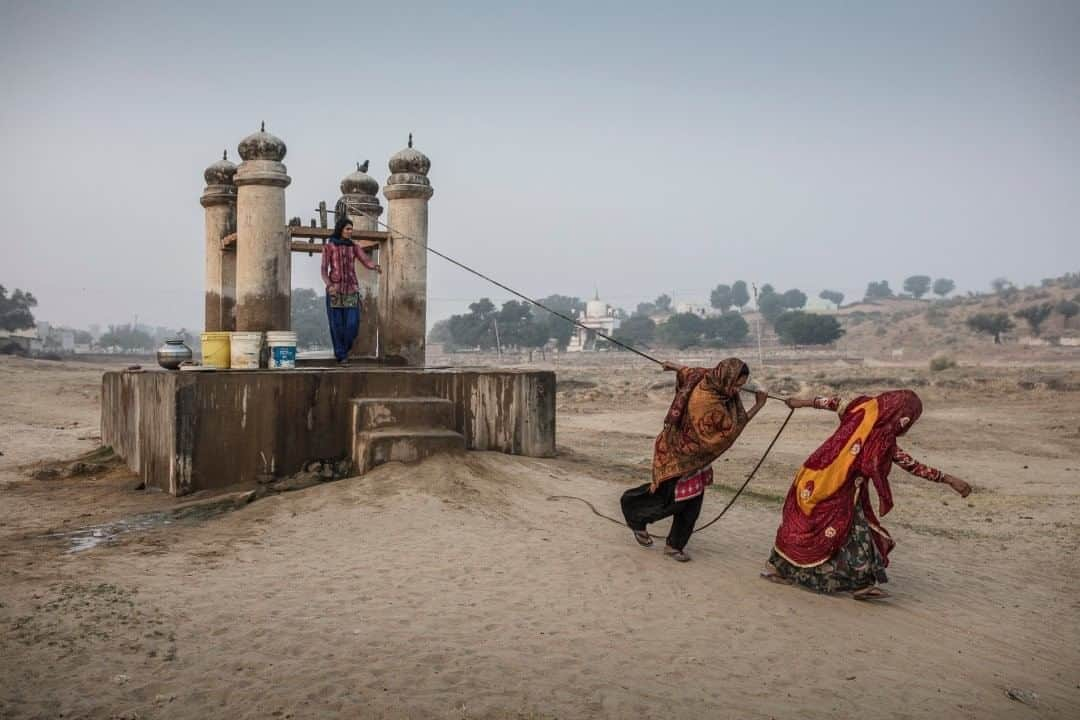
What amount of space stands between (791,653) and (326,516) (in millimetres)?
3827

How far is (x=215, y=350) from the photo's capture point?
1009 centimetres

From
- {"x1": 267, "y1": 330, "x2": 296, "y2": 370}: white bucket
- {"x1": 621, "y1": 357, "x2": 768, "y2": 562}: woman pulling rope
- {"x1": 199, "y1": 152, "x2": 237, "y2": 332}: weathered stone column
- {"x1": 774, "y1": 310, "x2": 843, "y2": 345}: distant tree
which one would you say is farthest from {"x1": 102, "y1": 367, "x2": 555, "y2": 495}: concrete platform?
{"x1": 774, "y1": 310, "x2": 843, "y2": 345}: distant tree

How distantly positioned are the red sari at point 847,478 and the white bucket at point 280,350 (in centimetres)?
576

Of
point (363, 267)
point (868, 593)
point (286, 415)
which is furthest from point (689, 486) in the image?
point (363, 267)

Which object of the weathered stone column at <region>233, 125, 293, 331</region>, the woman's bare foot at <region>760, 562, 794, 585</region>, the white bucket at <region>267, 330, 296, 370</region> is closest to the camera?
the woman's bare foot at <region>760, 562, 794, 585</region>

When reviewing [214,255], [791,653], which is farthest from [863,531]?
[214,255]

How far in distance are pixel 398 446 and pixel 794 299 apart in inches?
6004

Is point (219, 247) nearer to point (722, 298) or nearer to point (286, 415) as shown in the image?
point (286, 415)

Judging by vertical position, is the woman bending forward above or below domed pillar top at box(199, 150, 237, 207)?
below

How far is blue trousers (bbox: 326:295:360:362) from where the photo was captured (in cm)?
1121

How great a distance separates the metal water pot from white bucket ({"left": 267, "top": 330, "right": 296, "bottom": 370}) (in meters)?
0.91

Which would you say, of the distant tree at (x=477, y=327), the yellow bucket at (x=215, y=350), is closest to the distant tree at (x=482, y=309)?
the distant tree at (x=477, y=327)

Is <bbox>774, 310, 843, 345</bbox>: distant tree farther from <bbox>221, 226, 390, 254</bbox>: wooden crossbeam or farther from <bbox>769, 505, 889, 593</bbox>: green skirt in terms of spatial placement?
<bbox>769, 505, 889, 593</bbox>: green skirt

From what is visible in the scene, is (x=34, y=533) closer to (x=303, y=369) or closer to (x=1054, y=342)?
(x=303, y=369)
